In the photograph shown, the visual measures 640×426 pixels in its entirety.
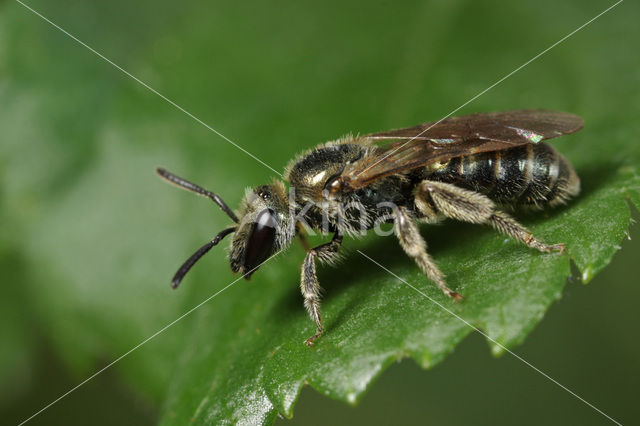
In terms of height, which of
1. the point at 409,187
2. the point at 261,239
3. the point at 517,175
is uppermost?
the point at 261,239

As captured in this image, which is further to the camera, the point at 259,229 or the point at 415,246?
the point at 259,229

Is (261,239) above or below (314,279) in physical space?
above

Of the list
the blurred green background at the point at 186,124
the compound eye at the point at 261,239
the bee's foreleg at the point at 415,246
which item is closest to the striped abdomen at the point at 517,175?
the bee's foreleg at the point at 415,246

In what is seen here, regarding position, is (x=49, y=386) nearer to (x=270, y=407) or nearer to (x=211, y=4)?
(x=270, y=407)

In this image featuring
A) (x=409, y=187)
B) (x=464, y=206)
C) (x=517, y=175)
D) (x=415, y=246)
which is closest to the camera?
(x=415, y=246)

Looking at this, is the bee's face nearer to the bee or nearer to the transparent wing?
the bee

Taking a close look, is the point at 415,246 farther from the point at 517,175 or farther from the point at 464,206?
the point at 517,175

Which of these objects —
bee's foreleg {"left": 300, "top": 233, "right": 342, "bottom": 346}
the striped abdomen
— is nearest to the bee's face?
bee's foreleg {"left": 300, "top": 233, "right": 342, "bottom": 346}

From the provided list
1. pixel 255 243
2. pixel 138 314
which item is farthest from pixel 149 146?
pixel 255 243

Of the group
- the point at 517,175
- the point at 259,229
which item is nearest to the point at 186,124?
the point at 259,229
